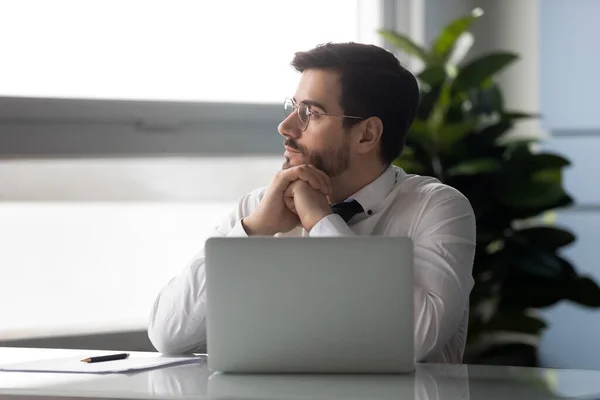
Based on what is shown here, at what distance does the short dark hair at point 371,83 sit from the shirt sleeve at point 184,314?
469 mm

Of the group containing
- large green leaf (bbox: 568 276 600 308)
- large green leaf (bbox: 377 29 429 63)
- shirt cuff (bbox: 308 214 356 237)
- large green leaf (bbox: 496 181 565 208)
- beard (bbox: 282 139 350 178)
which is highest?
large green leaf (bbox: 377 29 429 63)

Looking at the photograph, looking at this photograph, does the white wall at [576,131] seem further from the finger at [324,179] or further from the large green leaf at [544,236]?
the finger at [324,179]

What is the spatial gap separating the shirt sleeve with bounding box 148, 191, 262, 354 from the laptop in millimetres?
586

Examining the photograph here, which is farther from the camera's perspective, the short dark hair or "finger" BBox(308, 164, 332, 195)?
the short dark hair

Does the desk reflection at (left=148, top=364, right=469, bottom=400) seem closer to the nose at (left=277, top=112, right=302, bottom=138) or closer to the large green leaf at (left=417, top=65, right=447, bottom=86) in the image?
the nose at (left=277, top=112, right=302, bottom=138)

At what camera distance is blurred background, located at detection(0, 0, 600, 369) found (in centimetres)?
316

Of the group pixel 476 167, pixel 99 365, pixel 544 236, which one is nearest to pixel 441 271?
pixel 99 365

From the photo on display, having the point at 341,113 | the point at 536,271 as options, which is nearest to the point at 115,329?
the point at 341,113

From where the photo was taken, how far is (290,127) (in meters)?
2.36

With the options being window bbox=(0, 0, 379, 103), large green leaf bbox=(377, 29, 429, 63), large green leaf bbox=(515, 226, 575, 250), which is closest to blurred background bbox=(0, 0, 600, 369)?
window bbox=(0, 0, 379, 103)

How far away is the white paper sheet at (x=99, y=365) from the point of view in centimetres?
166

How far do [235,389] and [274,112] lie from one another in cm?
229

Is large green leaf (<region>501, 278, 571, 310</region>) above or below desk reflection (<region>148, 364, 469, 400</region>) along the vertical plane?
below

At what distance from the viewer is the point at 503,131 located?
354 cm
